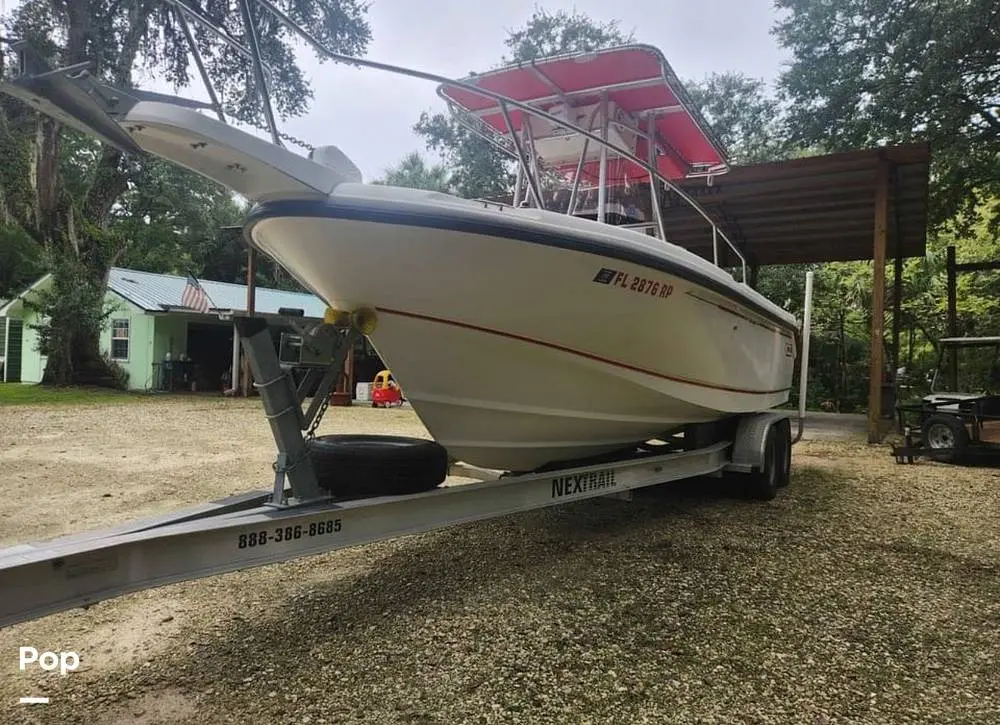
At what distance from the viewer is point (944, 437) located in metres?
6.94

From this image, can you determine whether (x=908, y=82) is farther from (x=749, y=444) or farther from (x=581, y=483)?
(x=581, y=483)

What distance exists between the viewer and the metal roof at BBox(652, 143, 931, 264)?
26.1ft

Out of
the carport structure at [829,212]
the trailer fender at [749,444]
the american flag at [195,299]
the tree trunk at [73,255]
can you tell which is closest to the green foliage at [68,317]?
the tree trunk at [73,255]

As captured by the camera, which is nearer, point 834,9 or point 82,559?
point 82,559

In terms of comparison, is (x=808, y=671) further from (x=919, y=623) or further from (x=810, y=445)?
(x=810, y=445)

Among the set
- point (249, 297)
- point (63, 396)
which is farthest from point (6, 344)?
point (249, 297)

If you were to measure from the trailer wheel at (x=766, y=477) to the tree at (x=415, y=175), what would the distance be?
73.2ft

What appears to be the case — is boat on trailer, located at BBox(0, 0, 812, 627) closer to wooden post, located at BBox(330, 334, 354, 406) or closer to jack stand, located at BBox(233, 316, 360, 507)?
jack stand, located at BBox(233, 316, 360, 507)

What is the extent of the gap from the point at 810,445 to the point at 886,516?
4248 millimetres

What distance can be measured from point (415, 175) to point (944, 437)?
24876 millimetres

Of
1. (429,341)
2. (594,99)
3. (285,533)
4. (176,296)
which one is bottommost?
(285,533)

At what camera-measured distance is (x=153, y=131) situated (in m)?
2.18

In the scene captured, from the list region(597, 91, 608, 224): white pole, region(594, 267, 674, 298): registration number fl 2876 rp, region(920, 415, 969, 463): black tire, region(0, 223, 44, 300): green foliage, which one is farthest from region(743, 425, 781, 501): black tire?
region(0, 223, 44, 300): green foliage

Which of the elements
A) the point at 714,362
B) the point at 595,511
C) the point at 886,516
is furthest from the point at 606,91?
the point at 886,516
